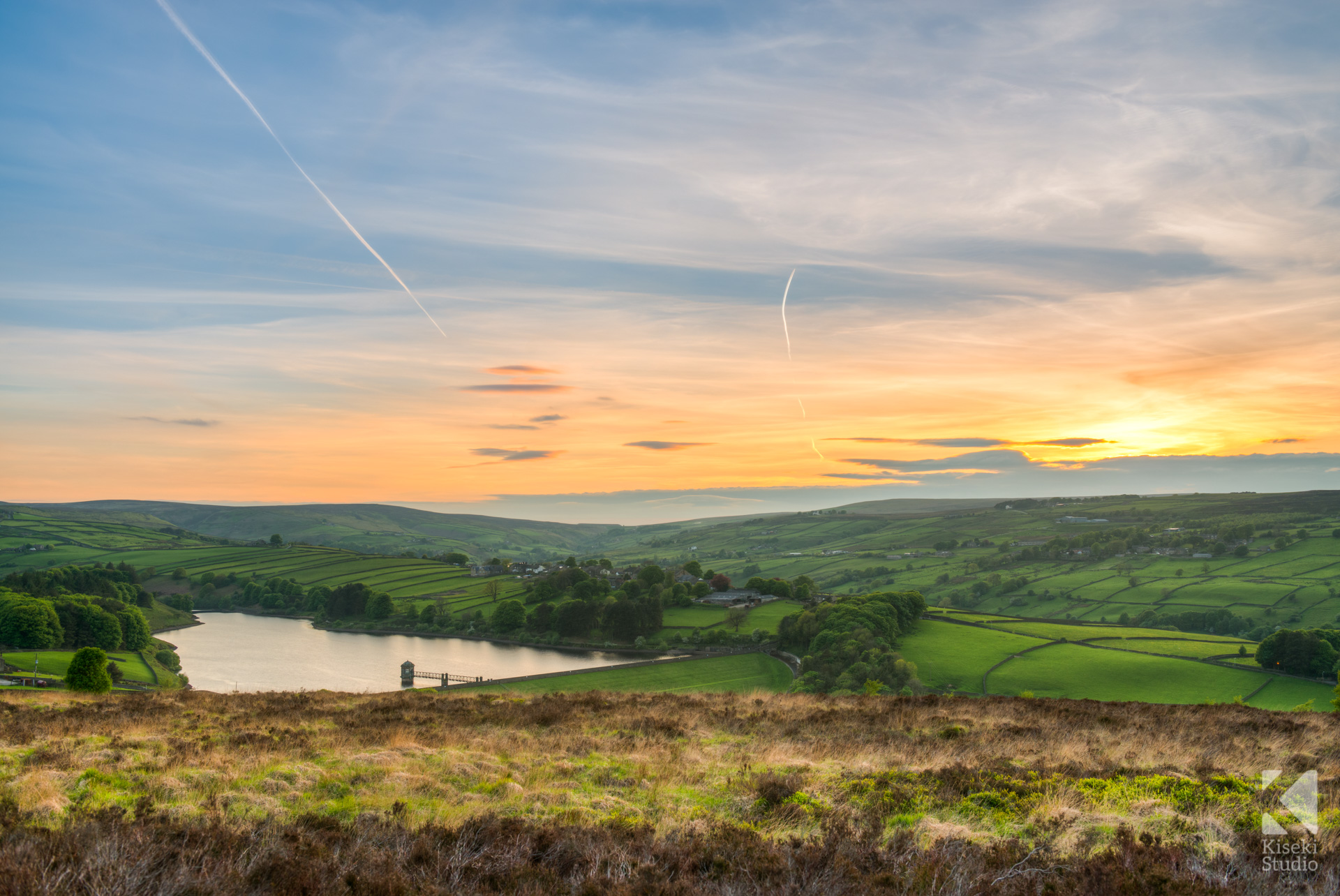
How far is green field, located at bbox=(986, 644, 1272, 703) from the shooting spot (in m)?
64.5

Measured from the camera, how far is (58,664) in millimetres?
73500

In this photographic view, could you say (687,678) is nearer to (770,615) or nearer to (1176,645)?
(770,615)

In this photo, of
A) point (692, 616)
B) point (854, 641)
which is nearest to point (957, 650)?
point (854, 641)

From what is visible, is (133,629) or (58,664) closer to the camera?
(58,664)

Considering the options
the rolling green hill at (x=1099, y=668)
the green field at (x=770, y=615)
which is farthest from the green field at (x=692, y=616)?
the rolling green hill at (x=1099, y=668)

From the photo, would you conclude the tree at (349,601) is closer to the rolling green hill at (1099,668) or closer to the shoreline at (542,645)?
the shoreline at (542,645)

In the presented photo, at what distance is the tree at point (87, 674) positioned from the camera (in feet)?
139

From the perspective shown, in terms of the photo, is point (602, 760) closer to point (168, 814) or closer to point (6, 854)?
point (168, 814)

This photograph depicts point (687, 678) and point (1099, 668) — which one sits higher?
point (1099, 668)

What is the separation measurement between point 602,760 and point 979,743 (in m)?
8.58

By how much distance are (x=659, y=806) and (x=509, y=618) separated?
11554 centimetres

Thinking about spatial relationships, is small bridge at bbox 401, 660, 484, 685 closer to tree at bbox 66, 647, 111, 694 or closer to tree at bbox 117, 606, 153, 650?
tree at bbox 66, 647, 111, 694

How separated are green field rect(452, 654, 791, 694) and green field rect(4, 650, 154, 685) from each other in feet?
149

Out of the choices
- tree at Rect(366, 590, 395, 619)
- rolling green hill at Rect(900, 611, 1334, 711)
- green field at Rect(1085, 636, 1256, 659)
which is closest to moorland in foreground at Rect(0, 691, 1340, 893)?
rolling green hill at Rect(900, 611, 1334, 711)
